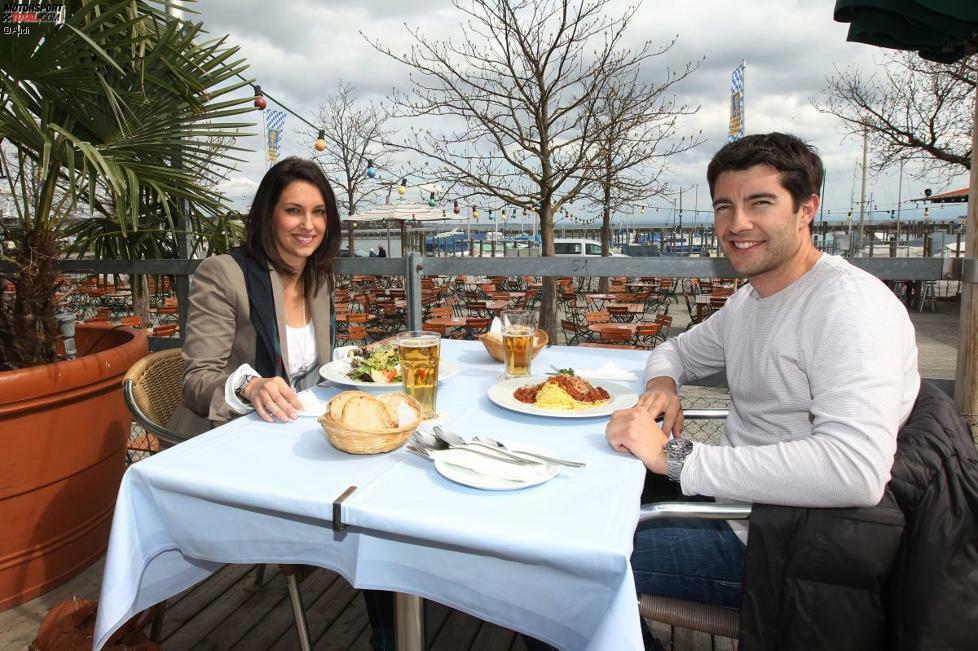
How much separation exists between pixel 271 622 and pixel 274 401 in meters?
1.04

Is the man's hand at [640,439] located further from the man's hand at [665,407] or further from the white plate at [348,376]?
the white plate at [348,376]

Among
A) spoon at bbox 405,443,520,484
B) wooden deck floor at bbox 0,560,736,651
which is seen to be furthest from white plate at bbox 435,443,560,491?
wooden deck floor at bbox 0,560,736,651

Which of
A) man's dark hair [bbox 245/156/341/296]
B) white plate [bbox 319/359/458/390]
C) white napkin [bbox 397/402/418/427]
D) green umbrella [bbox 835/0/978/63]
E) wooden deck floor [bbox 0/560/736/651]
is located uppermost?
green umbrella [bbox 835/0/978/63]

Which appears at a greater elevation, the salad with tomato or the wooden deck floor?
the salad with tomato

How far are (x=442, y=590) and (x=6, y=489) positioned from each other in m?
1.97

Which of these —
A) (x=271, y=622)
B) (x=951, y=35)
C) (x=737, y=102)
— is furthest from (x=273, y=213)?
(x=737, y=102)

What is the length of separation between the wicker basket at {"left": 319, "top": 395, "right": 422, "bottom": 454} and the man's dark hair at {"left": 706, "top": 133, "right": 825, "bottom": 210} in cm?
89

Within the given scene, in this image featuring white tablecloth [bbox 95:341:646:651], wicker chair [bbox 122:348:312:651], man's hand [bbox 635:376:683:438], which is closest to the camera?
white tablecloth [bbox 95:341:646:651]

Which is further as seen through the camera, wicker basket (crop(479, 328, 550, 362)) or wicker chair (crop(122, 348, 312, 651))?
wicker basket (crop(479, 328, 550, 362))

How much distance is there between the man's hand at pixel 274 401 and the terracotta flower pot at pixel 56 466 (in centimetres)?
120

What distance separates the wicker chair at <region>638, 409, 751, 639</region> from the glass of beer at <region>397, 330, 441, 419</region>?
51cm

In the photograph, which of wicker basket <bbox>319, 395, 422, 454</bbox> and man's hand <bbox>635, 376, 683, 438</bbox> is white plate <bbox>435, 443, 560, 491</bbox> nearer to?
wicker basket <bbox>319, 395, 422, 454</bbox>

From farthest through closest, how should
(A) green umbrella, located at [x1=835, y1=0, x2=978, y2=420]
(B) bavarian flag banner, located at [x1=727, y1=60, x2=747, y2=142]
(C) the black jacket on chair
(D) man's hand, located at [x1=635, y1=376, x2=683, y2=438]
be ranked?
(B) bavarian flag banner, located at [x1=727, y1=60, x2=747, y2=142]
(A) green umbrella, located at [x1=835, y1=0, x2=978, y2=420]
(D) man's hand, located at [x1=635, y1=376, x2=683, y2=438]
(C) the black jacket on chair

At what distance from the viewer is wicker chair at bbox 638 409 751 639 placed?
44.3 inches
